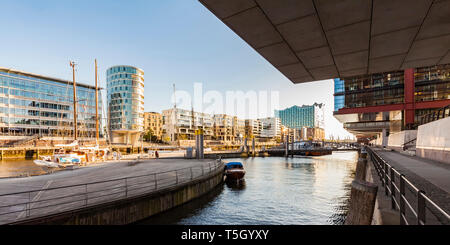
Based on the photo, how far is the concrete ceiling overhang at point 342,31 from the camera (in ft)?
16.7

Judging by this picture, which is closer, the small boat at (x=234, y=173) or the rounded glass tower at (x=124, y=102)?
the small boat at (x=234, y=173)

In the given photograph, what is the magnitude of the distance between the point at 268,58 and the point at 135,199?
9.84 meters

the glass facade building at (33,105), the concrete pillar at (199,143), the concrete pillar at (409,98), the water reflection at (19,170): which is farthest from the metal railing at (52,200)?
the glass facade building at (33,105)

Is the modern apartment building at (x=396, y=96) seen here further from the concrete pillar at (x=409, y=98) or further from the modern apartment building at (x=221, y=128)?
the modern apartment building at (x=221, y=128)

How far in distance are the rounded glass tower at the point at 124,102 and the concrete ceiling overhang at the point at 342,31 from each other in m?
106

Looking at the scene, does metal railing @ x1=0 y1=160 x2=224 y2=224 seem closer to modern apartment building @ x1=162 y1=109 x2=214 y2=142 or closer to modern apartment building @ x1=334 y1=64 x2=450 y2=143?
modern apartment building @ x1=334 y1=64 x2=450 y2=143

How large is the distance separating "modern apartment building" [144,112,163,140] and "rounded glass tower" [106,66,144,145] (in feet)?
169

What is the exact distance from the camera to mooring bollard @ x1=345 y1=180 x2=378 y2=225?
5770 mm

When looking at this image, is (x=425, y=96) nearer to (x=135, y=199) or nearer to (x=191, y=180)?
(x=191, y=180)

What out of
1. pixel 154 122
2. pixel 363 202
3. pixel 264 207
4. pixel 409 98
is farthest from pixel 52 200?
pixel 154 122

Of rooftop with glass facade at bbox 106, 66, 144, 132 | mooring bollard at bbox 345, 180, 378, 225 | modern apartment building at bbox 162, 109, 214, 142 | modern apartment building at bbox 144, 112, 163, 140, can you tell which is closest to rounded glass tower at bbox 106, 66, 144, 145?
rooftop with glass facade at bbox 106, 66, 144, 132

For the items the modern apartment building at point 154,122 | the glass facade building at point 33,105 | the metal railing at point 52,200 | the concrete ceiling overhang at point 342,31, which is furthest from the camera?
the modern apartment building at point 154,122

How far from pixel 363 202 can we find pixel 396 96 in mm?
64320
